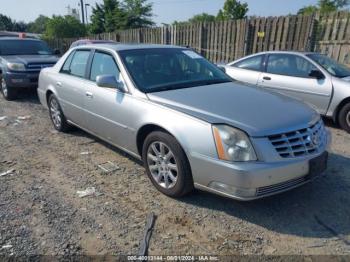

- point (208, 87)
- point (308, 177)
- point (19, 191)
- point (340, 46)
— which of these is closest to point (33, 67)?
point (19, 191)

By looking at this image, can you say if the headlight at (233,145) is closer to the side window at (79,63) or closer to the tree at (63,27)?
the side window at (79,63)

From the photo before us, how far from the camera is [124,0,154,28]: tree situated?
1320 inches

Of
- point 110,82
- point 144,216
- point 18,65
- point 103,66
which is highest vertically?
point 103,66

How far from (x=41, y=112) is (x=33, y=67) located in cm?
172

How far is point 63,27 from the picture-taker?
35.7 meters

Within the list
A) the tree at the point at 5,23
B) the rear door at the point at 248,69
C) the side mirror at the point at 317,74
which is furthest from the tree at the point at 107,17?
the tree at the point at 5,23

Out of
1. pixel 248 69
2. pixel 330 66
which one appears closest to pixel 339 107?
pixel 330 66

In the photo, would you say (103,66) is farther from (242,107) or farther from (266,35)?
(266,35)

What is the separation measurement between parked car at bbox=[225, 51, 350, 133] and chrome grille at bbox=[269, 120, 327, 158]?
288 centimetres

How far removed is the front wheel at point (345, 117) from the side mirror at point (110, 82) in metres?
4.05

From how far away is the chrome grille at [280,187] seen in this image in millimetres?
2842

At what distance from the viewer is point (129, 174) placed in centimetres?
408

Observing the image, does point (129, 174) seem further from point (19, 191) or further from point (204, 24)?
point (204, 24)

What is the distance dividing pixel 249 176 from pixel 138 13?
34.5 metres
